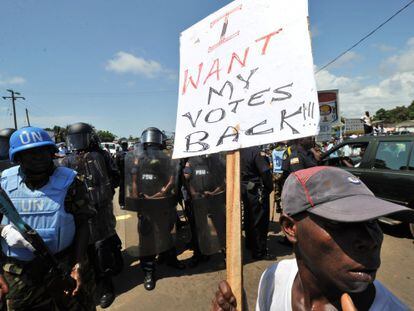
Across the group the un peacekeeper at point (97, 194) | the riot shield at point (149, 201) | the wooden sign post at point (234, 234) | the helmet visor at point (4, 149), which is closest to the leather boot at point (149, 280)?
the riot shield at point (149, 201)

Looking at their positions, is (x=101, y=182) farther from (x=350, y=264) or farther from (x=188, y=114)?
(x=350, y=264)

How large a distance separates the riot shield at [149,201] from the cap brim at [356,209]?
10.4 ft

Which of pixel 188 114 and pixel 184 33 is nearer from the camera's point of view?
pixel 188 114

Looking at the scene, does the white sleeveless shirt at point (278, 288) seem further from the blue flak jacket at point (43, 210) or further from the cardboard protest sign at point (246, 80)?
the blue flak jacket at point (43, 210)

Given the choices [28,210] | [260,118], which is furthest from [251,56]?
[28,210]

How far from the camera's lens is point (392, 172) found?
533 cm

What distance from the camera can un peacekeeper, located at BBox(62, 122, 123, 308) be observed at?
376cm

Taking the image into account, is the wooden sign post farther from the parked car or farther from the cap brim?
the parked car

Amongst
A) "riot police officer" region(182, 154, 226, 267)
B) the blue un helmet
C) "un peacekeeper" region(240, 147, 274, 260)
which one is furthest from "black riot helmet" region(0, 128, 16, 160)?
"un peacekeeper" region(240, 147, 274, 260)

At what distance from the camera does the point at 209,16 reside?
6.05 feet

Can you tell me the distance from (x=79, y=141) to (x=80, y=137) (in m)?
0.05

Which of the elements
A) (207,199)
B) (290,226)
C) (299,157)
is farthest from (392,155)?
(290,226)

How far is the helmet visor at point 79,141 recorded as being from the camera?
12.7 ft

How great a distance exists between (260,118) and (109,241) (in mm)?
3291
